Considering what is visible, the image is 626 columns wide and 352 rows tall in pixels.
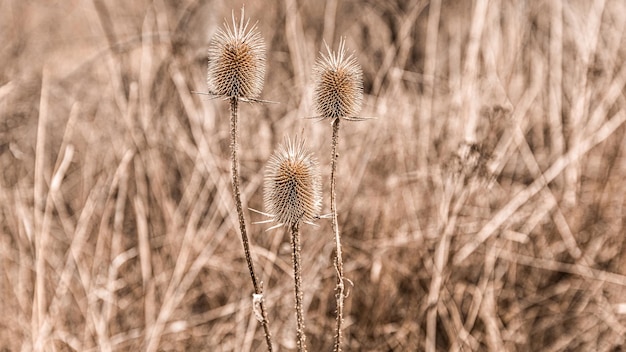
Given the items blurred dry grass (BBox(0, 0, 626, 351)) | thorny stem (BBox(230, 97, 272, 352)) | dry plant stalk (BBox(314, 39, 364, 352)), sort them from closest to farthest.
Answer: thorny stem (BBox(230, 97, 272, 352)) → dry plant stalk (BBox(314, 39, 364, 352)) → blurred dry grass (BBox(0, 0, 626, 351))

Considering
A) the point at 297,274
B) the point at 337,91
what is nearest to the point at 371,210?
the point at 337,91

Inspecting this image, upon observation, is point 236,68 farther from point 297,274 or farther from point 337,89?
point 297,274

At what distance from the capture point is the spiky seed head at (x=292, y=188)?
3.86ft

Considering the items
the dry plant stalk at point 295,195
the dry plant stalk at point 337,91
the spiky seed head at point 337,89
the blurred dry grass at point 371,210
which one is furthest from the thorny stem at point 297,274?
the blurred dry grass at point 371,210

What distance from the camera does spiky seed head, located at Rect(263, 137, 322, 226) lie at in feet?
3.86

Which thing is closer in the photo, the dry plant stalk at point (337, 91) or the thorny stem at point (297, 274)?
the thorny stem at point (297, 274)

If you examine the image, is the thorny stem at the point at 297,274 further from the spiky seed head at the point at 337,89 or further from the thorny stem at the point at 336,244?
the spiky seed head at the point at 337,89

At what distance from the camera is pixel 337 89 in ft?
4.16

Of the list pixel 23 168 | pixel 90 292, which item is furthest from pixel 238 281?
pixel 23 168

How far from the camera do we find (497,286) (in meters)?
2.26

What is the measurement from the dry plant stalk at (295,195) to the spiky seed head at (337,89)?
11 centimetres

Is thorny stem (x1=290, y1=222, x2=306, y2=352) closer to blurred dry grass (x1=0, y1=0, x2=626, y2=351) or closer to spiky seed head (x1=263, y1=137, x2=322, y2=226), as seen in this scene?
spiky seed head (x1=263, y1=137, x2=322, y2=226)

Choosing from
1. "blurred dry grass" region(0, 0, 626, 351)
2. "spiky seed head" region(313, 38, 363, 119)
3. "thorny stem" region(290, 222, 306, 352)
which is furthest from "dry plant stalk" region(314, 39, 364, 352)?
"blurred dry grass" region(0, 0, 626, 351)

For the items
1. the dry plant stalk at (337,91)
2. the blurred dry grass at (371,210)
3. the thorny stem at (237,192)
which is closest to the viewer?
the thorny stem at (237,192)
